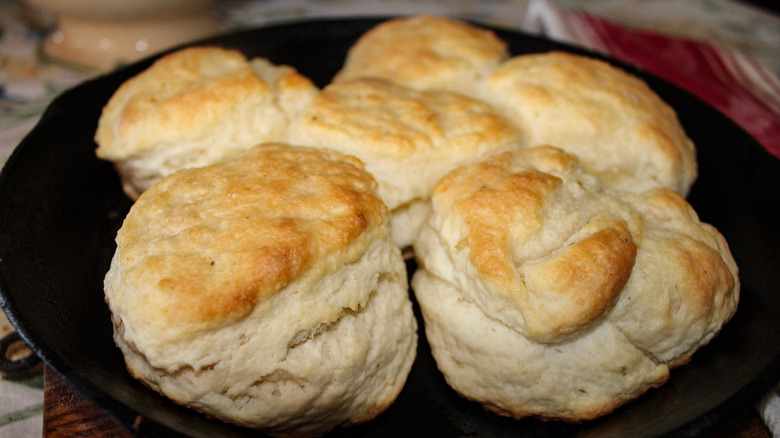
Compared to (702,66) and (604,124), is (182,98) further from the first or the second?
(702,66)

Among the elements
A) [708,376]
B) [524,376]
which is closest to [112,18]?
[524,376]

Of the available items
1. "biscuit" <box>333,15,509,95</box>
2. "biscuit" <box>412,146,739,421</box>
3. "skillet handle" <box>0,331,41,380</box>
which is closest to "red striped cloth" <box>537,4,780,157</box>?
"biscuit" <box>333,15,509,95</box>

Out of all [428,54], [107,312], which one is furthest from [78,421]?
[428,54]

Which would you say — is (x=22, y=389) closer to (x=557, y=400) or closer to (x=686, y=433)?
(x=557, y=400)

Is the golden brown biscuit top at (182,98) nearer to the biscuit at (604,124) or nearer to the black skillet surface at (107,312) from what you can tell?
the black skillet surface at (107,312)

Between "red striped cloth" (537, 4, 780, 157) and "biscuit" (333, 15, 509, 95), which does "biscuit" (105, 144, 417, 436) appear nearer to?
"biscuit" (333, 15, 509, 95)

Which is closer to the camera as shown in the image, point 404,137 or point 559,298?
point 559,298

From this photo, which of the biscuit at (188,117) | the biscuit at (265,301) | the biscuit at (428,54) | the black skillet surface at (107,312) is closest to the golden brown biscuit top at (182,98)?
the biscuit at (188,117)
